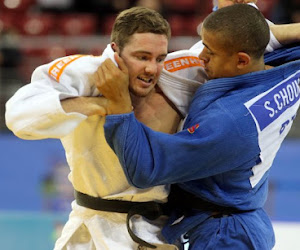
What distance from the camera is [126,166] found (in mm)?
2113

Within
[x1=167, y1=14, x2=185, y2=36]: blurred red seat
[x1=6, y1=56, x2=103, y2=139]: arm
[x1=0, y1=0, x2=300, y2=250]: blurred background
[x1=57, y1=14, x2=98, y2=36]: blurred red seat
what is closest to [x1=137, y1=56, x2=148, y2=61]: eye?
[x1=6, y1=56, x2=103, y2=139]: arm

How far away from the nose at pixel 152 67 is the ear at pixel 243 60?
302 mm

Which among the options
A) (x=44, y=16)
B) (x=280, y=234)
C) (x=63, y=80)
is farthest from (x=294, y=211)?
(x=44, y=16)

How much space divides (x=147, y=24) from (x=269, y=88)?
1.67 ft

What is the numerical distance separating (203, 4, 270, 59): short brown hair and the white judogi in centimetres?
29

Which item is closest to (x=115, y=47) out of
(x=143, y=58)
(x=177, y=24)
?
(x=143, y=58)

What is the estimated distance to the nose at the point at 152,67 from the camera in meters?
2.21

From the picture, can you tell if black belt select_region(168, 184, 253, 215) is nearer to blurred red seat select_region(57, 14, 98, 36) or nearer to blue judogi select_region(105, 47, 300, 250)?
blue judogi select_region(105, 47, 300, 250)

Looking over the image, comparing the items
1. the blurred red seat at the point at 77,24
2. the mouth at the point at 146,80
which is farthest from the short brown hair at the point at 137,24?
the blurred red seat at the point at 77,24

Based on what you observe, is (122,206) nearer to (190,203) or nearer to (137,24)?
(190,203)

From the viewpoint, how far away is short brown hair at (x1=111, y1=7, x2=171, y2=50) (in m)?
2.22

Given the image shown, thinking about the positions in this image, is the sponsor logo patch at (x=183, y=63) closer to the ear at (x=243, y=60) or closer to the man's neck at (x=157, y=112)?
the man's neck at (x=157, y=112)

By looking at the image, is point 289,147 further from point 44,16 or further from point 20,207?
point 44,16

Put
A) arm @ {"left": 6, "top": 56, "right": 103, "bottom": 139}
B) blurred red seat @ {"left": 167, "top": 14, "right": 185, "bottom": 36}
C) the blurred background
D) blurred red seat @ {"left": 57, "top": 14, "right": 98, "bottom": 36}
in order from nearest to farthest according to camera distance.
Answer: arm @ {"left": 6, "top": 56, "right": 103, "bottom": 139}, the blurred background, blurred red seat @ {"left": 167, "top": 14, "right": 185, "bottom": 36}, blurred red seat @ {"left": 57, "top": 14, "right": 98, "bottom": 36}
